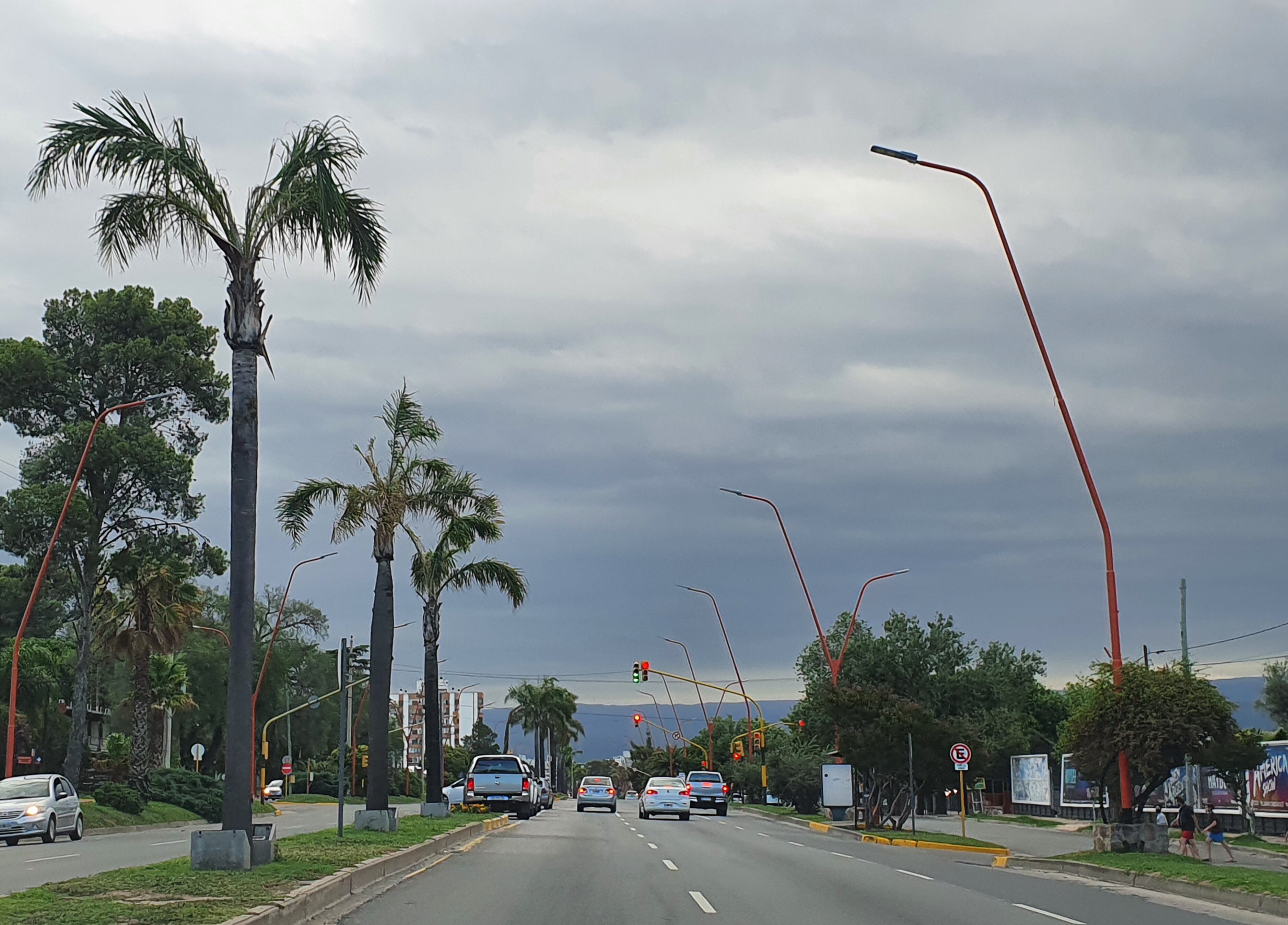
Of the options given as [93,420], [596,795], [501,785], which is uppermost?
[93,420]

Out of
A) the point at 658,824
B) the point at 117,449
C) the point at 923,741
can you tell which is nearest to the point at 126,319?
the point at 117,449

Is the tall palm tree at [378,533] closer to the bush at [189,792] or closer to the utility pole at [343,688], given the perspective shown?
the utility pole at [343,688]

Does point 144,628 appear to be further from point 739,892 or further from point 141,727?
point 739,892

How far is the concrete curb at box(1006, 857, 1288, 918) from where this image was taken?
16.3 metres

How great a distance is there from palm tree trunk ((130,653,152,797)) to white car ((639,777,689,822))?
56.6 ft

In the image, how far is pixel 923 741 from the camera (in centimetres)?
3838

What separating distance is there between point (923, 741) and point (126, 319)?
30741 millimetres

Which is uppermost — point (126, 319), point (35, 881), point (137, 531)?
point (126, 319)

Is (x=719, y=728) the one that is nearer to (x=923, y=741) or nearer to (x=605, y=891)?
(x=923, y=741)

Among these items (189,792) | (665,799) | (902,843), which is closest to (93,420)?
(189,792)

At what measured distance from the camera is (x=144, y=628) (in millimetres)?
45438

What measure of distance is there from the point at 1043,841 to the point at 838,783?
10.2m

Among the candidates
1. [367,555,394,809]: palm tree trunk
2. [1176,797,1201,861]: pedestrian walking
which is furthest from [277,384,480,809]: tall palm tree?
[1176,797,1201,861]: pedestrian walking

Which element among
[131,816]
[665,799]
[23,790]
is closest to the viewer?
[23,790]
